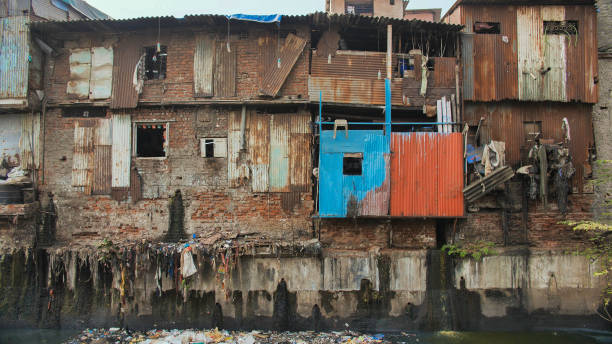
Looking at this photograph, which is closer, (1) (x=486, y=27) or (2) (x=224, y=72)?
(2) (x=224, y=72)

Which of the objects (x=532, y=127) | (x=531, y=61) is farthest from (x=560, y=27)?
(x=532, y=127)

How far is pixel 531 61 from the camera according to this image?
9641mm

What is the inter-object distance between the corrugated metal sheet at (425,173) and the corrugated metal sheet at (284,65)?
3576mm

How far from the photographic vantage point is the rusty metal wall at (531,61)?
9570 mm

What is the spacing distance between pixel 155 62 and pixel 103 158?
10.9ft

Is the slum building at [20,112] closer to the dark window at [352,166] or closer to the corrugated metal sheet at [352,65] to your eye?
the corrugated metal sheet at [352,65]

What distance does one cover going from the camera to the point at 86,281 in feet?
29.3

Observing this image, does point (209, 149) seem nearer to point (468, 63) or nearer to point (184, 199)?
point (184, 199)

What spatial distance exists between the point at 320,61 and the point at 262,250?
18.8 feet

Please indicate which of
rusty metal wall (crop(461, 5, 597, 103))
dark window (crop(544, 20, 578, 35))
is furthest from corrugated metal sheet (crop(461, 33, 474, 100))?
dark window (crop(544, 20, 578, 35))

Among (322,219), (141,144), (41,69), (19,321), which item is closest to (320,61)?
(322,219)

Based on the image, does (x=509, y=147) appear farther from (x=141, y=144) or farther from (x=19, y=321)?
(x=19, y=321)

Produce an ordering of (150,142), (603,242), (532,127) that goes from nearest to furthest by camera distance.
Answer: (603,242) < (532,127) < (150,142)

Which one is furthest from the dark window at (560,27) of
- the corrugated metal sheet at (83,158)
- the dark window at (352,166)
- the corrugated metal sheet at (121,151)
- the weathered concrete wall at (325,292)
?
the corrugated metal sheet at (83,158)
